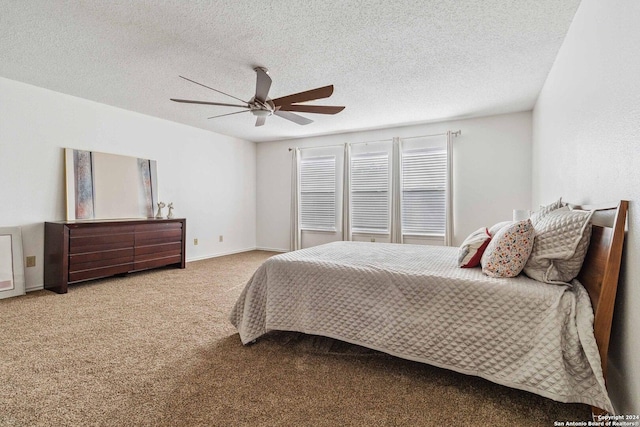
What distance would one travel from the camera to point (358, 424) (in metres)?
1.39

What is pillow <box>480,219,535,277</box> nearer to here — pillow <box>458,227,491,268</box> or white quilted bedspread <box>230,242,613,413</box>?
white quilted bedspread <box>230,242,613,413</box>

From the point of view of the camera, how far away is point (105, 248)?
12.7 feet

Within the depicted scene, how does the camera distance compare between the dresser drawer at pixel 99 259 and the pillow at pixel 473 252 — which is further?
the dresser drawer at pixel 99 259

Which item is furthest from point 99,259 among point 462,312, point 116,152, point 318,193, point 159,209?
point 462,312

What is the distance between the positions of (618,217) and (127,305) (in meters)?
3.77

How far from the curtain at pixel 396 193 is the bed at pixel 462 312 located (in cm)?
290

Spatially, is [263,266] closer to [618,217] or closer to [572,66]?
[618,217]

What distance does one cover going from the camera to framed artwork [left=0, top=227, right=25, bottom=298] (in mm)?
3287

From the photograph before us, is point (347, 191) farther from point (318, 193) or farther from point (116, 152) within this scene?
point (116, 152)

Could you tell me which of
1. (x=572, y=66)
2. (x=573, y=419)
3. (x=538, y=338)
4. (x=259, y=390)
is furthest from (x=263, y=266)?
(x=572, y=66)

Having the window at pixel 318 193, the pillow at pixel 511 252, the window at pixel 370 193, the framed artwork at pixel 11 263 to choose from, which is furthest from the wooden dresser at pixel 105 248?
the pillow at pixel 511 252

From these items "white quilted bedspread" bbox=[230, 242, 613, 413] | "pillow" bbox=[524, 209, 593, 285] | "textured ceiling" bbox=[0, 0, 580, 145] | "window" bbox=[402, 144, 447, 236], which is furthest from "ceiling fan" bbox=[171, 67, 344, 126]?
"window" bbox=[402, 144, 447, 236]

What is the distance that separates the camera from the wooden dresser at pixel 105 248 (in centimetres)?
349

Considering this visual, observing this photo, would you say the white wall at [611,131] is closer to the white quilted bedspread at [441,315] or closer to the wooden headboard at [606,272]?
the wooden headboard at [606,272]
